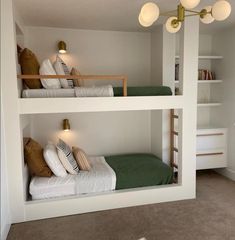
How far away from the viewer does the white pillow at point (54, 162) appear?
3096 mm

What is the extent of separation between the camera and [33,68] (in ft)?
10.2

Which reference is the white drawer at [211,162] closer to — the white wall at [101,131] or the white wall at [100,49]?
the white wall at [101,131]

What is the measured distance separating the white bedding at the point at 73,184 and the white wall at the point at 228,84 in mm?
2161

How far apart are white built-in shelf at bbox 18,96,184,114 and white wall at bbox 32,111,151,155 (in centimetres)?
119

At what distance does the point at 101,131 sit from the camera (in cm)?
430

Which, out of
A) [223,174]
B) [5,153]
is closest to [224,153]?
[223,174]

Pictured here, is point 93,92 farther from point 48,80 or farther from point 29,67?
point 29,67

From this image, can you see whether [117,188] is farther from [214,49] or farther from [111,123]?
[214,49]

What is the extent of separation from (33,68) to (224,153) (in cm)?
329

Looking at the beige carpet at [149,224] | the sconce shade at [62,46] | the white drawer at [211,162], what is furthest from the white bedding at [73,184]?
the sconce shade at [62,46]

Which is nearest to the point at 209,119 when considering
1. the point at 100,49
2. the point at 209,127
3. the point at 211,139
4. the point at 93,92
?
the point at 209,127

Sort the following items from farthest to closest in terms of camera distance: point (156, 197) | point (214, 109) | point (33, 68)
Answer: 1. point (214, 109)
2. point (156, 197)
3. point (33, 68)

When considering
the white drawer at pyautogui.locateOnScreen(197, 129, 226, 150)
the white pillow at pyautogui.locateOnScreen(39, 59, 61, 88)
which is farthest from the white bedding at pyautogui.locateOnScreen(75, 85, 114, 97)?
the white drawer at pyautogui.locateOnScreen(197, 129, 226, 150)

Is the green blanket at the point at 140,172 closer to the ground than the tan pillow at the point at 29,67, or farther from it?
closer to the ground
